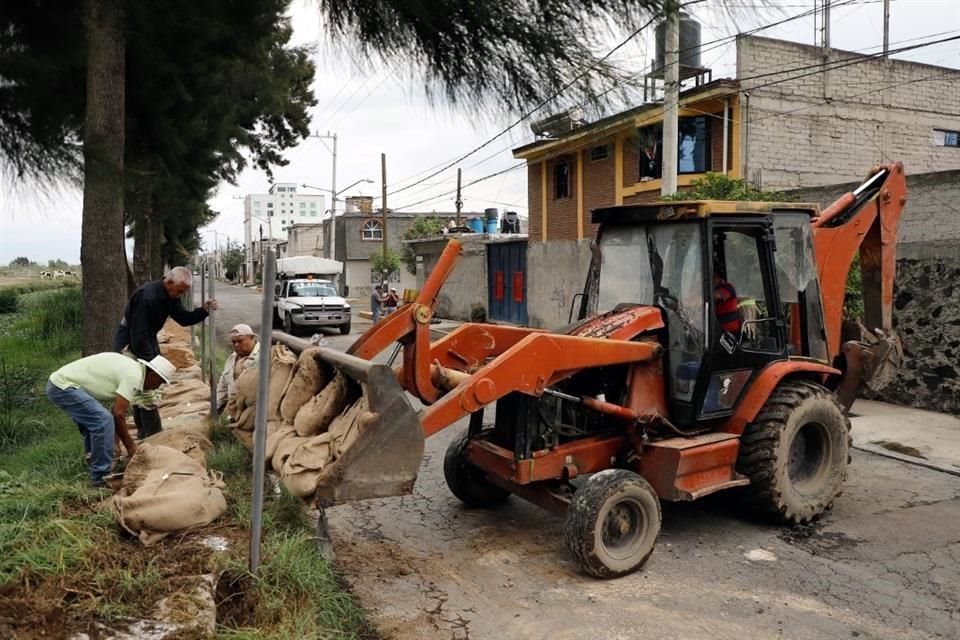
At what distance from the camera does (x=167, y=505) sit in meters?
4.24

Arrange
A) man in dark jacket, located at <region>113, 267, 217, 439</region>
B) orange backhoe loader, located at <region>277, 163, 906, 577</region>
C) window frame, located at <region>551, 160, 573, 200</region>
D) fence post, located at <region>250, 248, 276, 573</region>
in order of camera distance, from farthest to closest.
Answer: window frame, located at <region>551, 160, 573, 200</region>
man in dark jacket, located at <region>113, 267, 217, 439</region>
orange backhoe loader, located at <region>277, 163, 906, 577</region>
fence post, located at <region>250, 248, 276, 573</region>

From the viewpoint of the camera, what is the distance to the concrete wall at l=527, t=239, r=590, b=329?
59.0 feet

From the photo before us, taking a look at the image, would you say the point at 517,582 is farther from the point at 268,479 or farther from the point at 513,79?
the point at 513,79

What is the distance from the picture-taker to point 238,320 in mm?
27609

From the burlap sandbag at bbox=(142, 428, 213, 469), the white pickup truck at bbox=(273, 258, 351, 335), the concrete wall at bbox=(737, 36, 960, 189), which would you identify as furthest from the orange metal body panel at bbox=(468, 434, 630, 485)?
the white pickup truck at bbox=(273, 258, 351, 335)

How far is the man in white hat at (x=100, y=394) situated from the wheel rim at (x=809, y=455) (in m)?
4.69

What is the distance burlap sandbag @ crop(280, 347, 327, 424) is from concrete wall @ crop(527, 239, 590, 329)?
12.8m

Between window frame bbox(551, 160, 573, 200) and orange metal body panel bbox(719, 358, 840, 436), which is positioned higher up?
window frame bbox(551, 160, 573, 200)

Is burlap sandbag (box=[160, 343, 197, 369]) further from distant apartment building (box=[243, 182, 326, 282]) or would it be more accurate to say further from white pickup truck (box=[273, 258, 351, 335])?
distant apartment building (box=[243, 182, 326, 282])

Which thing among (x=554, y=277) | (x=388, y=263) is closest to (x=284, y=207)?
(x=388, y=263)

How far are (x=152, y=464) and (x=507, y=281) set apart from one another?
1765cm

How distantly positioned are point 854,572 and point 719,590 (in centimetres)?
95

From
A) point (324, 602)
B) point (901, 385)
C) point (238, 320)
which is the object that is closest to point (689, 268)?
point (324, 602)

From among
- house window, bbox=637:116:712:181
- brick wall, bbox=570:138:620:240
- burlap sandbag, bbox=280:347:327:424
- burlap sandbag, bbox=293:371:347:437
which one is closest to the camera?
burlap sandbag, bbox=293:371:347:437
